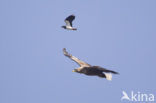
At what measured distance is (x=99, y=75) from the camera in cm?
1844

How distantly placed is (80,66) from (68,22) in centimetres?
871

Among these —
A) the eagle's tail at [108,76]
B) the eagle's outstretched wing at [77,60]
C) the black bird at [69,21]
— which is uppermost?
the black bird at [69,21]

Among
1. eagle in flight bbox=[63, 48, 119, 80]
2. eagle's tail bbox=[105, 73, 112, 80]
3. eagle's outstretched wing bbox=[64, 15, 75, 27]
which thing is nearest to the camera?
eagle in flight bbox=[63, 48, 119, 80]

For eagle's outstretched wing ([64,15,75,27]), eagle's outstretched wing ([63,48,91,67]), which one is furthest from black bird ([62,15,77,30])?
→ eagle's outstretched wing ([63,48,91,67])

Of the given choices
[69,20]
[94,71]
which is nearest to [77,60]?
Result: [94,71]

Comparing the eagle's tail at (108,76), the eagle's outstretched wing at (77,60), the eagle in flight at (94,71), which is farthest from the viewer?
the eagle's outstretched wing at (77,60)

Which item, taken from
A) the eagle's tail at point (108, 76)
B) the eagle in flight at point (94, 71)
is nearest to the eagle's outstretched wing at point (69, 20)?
the eagle in flight at point (94, 71)

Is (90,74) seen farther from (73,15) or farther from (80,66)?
(73,15)

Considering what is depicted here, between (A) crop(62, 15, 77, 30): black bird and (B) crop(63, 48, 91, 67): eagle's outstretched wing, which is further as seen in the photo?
(A) crop(62, 15, 77, 30): black bird

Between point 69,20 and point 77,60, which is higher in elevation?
point 69,20

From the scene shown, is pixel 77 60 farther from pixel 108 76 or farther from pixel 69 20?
pixel 69 20

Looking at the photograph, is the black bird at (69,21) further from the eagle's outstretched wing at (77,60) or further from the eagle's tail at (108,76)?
the eagle's tail at (108,76)

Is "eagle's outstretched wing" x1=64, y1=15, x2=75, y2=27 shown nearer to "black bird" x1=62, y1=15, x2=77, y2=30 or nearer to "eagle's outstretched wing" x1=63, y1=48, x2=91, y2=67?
"black bird" x1=62, y1=15, x2=77, y2=30

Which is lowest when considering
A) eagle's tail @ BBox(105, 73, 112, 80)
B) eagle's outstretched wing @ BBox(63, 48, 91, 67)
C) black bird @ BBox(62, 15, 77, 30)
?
eagle's tail @ BBox(105, 73, 112, 80)
